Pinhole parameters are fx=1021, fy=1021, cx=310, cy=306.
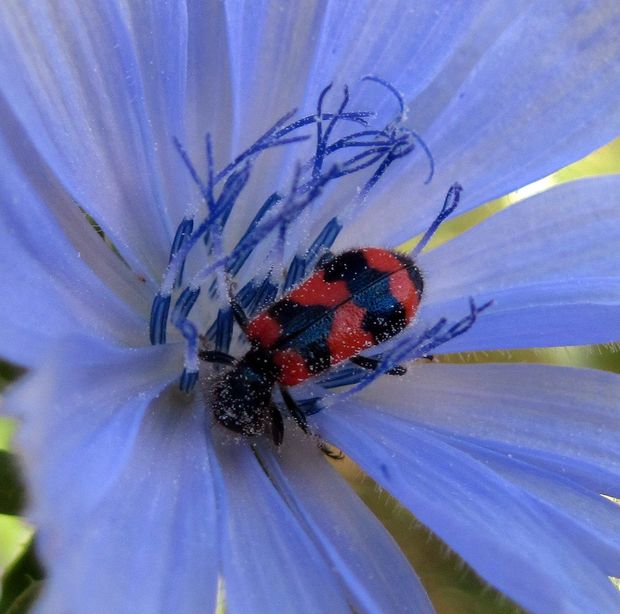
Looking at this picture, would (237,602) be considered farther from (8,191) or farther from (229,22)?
(229,22)

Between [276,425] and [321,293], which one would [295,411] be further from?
[321,293]

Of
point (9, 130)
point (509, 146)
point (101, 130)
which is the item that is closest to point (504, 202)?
point (509, 146)

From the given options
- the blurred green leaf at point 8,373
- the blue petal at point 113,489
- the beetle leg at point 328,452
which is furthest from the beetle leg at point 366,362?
the blurred green leaf at point 8,373

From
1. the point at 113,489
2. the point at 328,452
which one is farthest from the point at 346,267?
the point at 113,489

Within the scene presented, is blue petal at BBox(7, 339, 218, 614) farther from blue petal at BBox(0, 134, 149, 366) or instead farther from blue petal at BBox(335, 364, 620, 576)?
blue petal at BBox(335, 364, 620, 576)

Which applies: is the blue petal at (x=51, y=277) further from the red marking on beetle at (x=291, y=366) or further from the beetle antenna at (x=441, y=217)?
the beetle antenna at (x=441, y=217)

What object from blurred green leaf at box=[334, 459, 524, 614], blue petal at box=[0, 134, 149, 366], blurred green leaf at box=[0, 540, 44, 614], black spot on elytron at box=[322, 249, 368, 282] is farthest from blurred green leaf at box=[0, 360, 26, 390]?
blurred green leaf at box=[334, 459, 524, 614]
